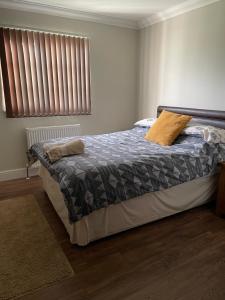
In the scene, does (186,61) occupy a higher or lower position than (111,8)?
lower

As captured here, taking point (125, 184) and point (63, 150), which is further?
point (63, 150)

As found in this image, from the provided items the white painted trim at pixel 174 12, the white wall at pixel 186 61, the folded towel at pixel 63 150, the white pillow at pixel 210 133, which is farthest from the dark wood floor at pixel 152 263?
the white painted trim at pixel 174 12

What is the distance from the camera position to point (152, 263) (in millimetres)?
1814

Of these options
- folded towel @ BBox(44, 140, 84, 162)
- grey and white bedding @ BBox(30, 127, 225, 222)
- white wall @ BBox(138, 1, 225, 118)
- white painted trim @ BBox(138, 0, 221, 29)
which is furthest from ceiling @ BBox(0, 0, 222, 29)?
folded towel @ BBox(44, 140, 84, 162)

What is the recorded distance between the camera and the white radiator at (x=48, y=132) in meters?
3.49

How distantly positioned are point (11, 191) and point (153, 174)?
207 centimetres

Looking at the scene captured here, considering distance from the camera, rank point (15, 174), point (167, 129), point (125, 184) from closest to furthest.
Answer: point (125, 184), point (167, 129), point (15, 174)

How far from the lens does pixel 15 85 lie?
3273 millimetres

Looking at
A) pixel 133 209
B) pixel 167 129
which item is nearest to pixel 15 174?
pixel 133 209

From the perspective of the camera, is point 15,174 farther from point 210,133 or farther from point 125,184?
point 210,133

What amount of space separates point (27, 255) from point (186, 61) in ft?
10.5

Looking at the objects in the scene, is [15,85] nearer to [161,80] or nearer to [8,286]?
[161,80]

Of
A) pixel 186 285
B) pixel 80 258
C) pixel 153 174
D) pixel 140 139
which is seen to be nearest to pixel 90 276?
pixel 80 258

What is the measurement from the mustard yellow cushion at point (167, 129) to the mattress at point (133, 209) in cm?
61
